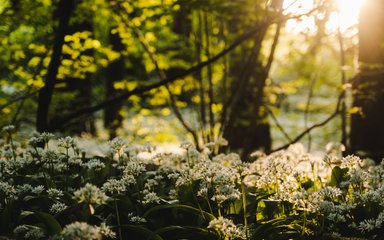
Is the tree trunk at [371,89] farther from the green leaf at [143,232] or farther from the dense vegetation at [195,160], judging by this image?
the green leaf at [143,232]

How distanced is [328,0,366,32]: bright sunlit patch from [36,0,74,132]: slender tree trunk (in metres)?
3.21

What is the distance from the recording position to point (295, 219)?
2670mm

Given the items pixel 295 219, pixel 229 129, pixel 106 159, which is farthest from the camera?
pixel 229 129

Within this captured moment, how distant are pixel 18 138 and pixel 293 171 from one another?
257 inches

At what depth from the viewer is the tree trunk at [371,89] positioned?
18.6 ft

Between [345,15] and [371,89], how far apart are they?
1183 millimetres

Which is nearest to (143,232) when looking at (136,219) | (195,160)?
(136,219)

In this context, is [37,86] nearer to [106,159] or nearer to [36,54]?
[36,54]

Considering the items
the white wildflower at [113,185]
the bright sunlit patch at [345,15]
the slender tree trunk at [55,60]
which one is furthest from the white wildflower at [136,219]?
the bright sunlit patch at [345,15]

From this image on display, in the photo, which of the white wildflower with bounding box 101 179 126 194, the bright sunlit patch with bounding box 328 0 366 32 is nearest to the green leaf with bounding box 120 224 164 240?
the white wildflower with bounding box 101 179 126 194

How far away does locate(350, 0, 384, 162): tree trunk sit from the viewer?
5.66m

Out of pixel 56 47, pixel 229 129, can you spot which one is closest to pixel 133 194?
pixel 56 47

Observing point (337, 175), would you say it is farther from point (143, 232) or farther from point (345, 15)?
point (345, 15)

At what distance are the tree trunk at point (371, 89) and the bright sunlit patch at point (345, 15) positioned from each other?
0.17 metres
